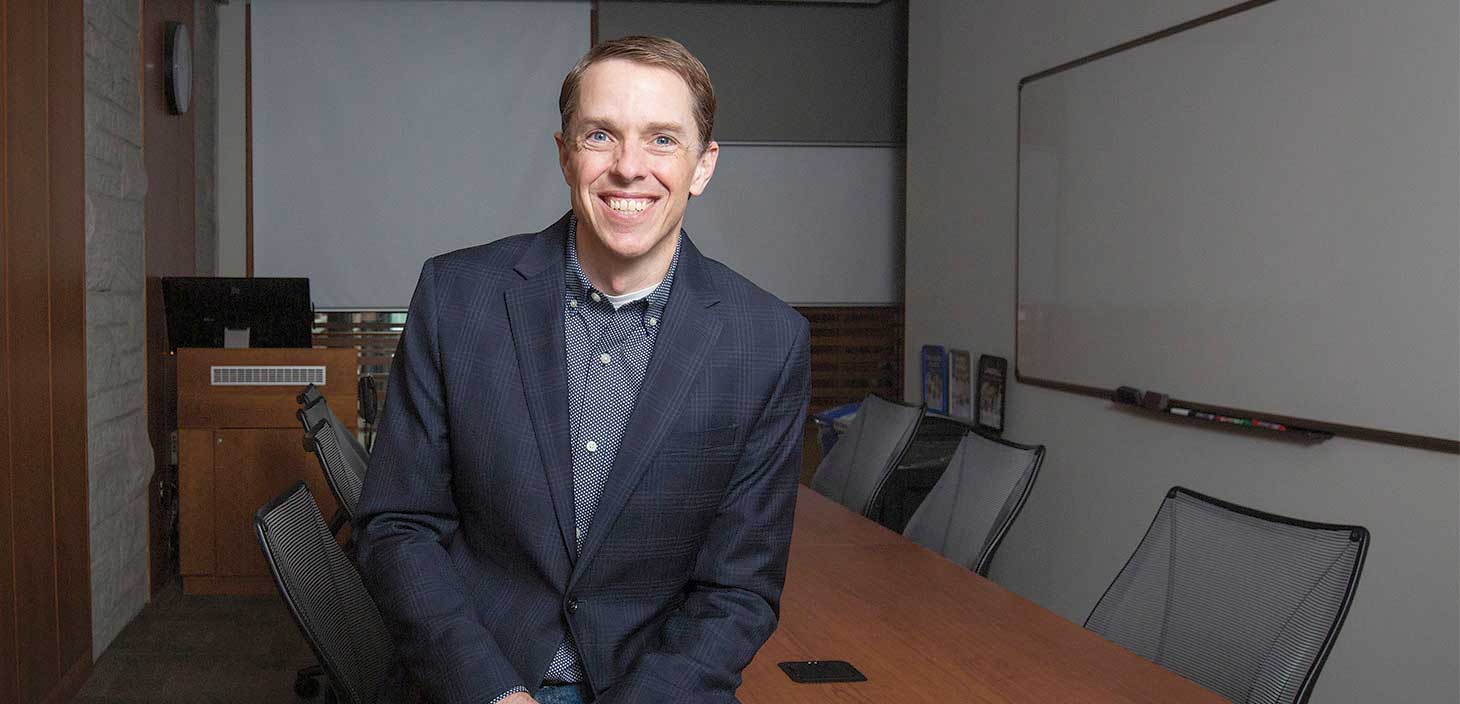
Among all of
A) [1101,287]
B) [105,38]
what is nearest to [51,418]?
[105,38]

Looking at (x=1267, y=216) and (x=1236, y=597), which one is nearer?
(x=1236, y=597)

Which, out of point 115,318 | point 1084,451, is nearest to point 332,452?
point 115,318

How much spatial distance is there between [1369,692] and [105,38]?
4462mm

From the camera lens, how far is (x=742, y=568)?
161cm

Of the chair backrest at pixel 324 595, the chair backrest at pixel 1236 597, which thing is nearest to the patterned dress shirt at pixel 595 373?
the chair backrest at pixel 324 595

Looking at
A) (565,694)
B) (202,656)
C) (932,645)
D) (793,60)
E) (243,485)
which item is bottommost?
(202,656)

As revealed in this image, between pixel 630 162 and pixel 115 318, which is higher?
pixel 630 162

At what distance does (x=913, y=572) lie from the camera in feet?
9.12

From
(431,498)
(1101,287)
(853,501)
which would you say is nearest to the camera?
(431,498)

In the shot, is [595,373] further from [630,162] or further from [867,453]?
[867,453]

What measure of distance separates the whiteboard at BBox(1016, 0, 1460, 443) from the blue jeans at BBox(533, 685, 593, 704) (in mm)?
2201

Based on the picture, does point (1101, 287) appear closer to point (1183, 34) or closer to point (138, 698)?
point (1183, 34)

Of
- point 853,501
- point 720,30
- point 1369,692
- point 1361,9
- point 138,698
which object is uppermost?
point 720,30

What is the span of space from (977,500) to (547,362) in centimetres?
180
